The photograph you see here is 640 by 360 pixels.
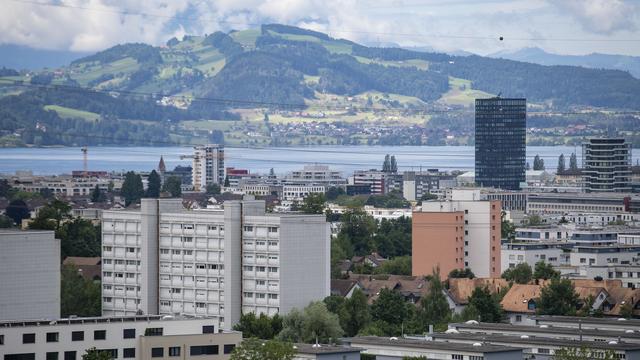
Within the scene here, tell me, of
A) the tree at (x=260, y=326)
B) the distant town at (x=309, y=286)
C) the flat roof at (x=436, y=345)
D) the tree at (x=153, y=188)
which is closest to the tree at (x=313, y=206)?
the distant town at (x=309, y=286)

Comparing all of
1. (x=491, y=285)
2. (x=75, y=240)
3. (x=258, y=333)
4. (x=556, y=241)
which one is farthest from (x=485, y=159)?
(x=258, y=333)

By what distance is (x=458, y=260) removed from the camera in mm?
57500

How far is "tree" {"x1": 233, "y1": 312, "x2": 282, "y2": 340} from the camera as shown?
37406 millimetres

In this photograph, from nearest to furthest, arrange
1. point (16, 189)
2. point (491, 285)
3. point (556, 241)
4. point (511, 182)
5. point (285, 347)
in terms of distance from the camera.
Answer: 1. point (285, 347)
2. point (491, 285)
3. point (556, 241)
4. point (16, 189)
5. point (511, 182)

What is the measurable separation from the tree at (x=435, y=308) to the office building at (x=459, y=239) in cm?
1242

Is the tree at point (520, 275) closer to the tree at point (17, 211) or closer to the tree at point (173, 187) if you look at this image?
the tree at point (17, 211)

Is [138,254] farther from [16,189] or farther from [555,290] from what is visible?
[16,189]

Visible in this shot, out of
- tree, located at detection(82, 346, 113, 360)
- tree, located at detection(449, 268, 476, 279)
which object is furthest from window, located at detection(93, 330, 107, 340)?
tree, located at detection(449, 268, 476, 279)

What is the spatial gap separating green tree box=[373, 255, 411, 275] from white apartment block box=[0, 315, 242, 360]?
25787 mm

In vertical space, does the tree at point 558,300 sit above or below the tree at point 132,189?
below

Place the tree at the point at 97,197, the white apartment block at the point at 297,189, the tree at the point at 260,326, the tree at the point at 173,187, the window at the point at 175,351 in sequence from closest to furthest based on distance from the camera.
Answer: the window at the point at 175,351 < the tree at the point at 260,326 < the tree at the point at 97,197 < the tree at the point at 173,187 < the white apartment block at the point at 297,189

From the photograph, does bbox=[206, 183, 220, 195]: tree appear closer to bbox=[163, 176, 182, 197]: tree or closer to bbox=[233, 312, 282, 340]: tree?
bbox=[163, 176, 182, 197]: tree

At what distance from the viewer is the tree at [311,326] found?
37.1 m

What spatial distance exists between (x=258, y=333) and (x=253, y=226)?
5.04 metres
